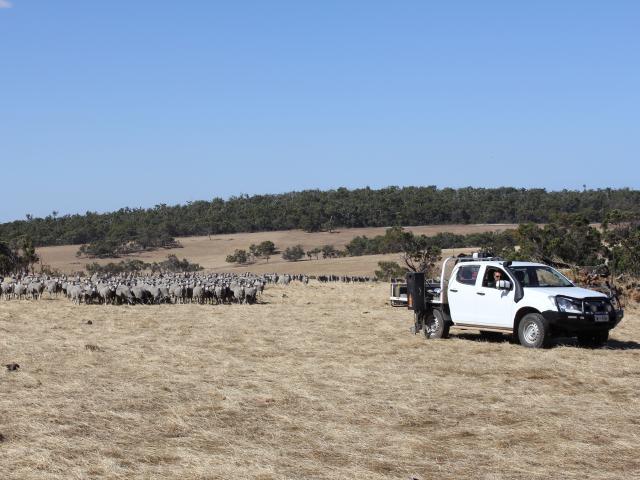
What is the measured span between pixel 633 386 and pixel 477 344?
5.74 metres

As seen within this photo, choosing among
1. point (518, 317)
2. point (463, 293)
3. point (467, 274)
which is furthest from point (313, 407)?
point (467, 274)

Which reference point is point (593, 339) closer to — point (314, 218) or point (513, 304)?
point (513, 304)

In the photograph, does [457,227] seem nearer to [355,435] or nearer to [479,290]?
[479,290]

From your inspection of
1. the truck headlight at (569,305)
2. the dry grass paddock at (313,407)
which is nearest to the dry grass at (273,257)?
the truck headlight at (569,305)

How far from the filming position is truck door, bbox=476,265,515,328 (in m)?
18.3

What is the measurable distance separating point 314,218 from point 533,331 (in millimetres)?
111973

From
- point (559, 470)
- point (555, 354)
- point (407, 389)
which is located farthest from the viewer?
point (555, 354)

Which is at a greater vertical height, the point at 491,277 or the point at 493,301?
the point at 491,277

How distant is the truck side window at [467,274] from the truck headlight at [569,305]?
223 cm

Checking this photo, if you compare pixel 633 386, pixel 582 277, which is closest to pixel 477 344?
pixel 633 386

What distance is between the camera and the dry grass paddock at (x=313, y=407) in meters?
8.73

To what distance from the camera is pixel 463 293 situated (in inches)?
756

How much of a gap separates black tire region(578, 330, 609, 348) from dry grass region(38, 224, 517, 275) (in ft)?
203

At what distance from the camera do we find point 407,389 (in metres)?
13.2
